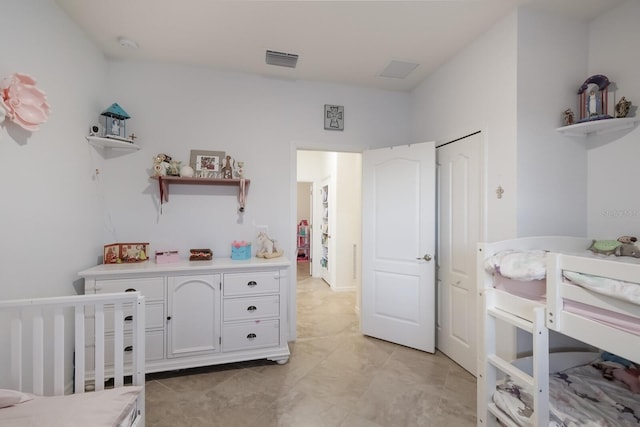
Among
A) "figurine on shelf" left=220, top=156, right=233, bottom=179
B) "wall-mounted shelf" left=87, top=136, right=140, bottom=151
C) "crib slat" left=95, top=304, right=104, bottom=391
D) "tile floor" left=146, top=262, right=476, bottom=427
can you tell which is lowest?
"tile floor" left=146, top=262, right=476, bottom=427

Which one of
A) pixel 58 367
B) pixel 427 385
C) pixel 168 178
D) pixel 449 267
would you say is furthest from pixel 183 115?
pixel 427 385

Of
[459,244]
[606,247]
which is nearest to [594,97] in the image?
[606,247]

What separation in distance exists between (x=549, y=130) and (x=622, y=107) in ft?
1.20

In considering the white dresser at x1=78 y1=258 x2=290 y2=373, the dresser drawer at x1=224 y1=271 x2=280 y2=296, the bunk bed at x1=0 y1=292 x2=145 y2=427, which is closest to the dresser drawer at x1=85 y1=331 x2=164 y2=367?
the white dresser at x1=78 y1=258 x2=290 y2=373

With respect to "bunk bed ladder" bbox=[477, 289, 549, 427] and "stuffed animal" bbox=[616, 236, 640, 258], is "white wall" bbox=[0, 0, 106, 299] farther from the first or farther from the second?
"stuffed animal" bbox=[616, 236, 640, 258]

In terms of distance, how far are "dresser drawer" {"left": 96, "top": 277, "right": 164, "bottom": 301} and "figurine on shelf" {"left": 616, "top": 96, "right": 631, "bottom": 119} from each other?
10.9 feet

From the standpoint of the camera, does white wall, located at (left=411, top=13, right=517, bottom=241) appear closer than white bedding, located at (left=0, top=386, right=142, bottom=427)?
No

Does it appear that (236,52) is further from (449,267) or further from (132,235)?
(449,267)

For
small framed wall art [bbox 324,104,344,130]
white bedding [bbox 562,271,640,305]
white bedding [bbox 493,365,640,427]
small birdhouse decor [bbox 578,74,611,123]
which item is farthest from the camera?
small framed wall art [bbox 324,104,344,130]

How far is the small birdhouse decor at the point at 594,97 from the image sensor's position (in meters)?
1.90

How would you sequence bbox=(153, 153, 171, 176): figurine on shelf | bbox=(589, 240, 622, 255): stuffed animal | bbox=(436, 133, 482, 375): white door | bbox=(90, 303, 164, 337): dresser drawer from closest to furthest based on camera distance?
bbox=(589, 240, 622, 255): stuffed animal → bbox=(90, 303, 164, 337): dresser drawer → bbox=(436, 133, 482, 375): white door → bbox=(153, 153, 171, 176): figurine on shelf

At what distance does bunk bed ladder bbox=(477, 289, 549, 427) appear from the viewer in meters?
1.24

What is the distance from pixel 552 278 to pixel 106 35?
129 inches

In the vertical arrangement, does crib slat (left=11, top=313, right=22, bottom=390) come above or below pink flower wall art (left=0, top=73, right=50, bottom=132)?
below
